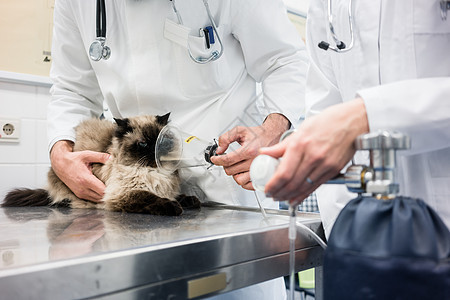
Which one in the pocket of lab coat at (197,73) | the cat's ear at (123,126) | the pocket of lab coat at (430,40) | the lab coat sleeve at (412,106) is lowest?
the lab coat sleeve at (412,106)

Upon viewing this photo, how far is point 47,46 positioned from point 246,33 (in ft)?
4.02

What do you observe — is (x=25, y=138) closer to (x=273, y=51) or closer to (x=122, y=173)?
(x=122, y=173)

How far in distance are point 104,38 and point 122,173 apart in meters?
0.47

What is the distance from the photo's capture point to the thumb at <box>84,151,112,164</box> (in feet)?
4.24

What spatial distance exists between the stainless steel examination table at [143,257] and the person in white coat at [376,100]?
187 millimetres

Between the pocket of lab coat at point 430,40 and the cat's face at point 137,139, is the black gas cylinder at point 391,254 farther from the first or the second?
the cat's face at point 137,139

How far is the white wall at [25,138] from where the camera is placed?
1753 mm

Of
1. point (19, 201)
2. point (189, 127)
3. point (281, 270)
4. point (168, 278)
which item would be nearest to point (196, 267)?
point (168, 278)

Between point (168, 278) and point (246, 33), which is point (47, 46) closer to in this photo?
point (246, 33)

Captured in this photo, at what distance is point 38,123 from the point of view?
1857 mm

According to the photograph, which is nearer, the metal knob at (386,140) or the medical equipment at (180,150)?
the metal knob at (386,140)

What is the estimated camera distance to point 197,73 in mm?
1224

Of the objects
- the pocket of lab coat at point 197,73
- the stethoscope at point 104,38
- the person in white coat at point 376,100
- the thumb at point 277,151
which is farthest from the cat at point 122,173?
the thumb at point 277,151

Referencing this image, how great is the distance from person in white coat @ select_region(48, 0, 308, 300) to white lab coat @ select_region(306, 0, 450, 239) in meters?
0.41
